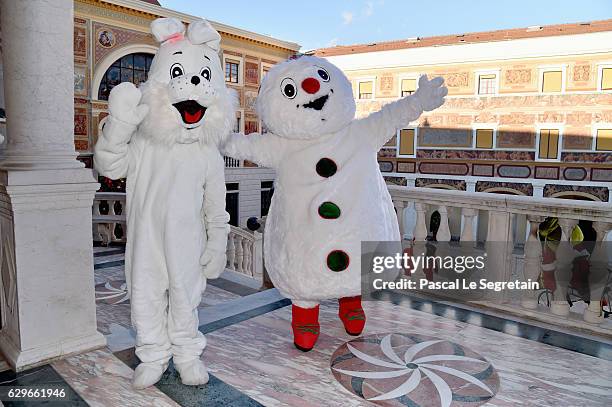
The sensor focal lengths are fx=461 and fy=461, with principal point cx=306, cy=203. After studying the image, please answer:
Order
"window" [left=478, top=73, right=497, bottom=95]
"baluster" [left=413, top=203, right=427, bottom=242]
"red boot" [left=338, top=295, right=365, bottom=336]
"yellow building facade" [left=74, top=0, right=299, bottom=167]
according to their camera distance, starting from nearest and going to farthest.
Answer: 1. "red boot" [left=338, top=295, right=365, bottom=336]
2. "baluster" [left=413, top=203, right=427, bottom=242]
3. "yellow building facade" [left=74, top=0, right=299, bottom=167]
4. "window" [left=478, top=73, right=497, bottom=95]

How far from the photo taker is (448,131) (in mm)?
16766

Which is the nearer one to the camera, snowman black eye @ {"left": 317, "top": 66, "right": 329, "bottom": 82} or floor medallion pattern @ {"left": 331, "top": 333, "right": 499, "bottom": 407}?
floor medallion pattern @ {"left": 331, "top": 333, "right": 499, "bottom": 407}

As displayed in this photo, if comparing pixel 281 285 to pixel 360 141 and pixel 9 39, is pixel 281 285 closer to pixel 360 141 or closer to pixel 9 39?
pixel 360 141

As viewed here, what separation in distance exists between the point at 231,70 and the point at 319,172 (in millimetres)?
16850

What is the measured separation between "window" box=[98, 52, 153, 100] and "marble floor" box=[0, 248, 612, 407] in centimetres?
1358

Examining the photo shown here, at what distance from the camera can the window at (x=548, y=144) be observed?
1503cm

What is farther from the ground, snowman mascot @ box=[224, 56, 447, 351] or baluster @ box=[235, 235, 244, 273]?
snowman mascot @ box=[224, 56, 447, 351]

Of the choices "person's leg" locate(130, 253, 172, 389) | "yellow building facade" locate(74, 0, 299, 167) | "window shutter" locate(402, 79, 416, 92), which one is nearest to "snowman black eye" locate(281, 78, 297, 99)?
"person's leg" locate(130, 253, 172, 389)

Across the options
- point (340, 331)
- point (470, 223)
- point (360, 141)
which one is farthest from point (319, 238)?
point (470, 223)

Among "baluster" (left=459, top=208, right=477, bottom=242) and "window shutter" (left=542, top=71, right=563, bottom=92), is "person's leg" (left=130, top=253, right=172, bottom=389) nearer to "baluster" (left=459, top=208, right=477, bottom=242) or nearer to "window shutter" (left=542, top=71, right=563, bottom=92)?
"baluster" (left=459, top=208, right=477, bottom=242)

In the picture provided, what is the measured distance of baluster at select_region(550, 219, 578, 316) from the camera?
3119mm

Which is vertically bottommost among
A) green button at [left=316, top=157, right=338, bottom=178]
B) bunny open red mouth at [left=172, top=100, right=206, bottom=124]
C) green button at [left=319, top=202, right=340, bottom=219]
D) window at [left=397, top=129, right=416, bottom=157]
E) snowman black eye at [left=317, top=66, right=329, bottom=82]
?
green button at [left=319, top=202, right=340, bottom=219]

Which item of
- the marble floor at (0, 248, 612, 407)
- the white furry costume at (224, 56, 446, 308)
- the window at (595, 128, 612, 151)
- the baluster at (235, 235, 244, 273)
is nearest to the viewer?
the marble floor at (0, 248, 612, 407)

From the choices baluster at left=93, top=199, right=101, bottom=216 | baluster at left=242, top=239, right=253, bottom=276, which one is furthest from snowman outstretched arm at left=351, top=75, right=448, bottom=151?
baluster at left=93, top=199, right=101, bottom=216
